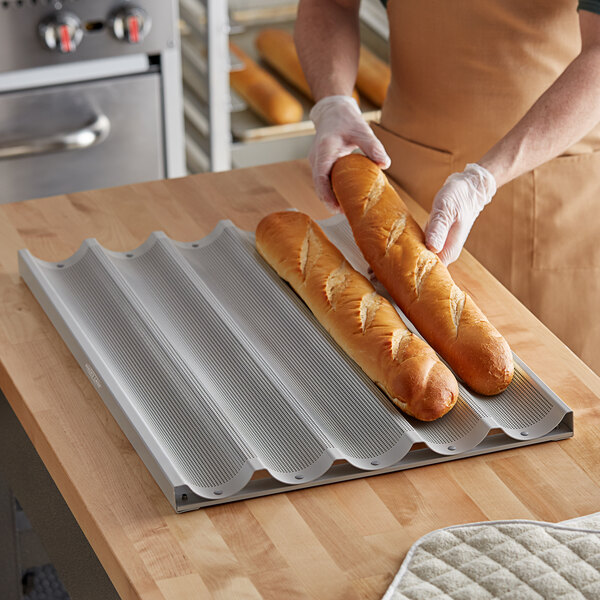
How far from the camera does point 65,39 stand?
2506 mm

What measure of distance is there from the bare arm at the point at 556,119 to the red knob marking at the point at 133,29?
50.9 inches

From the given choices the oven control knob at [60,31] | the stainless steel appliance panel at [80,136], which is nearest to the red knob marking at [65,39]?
the oven control knob at [60,31]

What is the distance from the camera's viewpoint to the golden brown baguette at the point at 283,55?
3.03m

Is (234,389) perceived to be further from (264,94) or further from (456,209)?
(264,94)

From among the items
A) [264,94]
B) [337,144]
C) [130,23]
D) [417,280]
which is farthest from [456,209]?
[264,94]

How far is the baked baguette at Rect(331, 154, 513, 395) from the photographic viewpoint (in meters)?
1.28

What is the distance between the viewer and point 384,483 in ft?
3.90

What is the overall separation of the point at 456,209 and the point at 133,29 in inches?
53.4

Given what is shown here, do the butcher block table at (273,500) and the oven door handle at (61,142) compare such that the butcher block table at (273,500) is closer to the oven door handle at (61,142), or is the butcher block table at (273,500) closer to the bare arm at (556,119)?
the bare arm at (556,119)

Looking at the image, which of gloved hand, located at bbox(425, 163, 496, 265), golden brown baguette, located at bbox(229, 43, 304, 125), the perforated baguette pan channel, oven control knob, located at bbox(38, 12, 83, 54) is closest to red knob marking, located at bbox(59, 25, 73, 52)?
oven control knob, located at bbox(38, 12, 83, 54)

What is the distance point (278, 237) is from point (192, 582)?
589 mm

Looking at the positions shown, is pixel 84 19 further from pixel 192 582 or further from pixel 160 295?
pixel 192 582

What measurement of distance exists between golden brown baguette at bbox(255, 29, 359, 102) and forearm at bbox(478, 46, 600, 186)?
1.53m

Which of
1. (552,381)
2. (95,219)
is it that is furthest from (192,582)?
(95,219)
